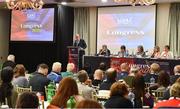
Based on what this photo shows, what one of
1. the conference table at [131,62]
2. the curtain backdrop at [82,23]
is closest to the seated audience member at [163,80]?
the conference table at [131,62]

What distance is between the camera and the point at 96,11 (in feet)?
48.9

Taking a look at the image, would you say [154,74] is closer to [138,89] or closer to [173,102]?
[138,89]

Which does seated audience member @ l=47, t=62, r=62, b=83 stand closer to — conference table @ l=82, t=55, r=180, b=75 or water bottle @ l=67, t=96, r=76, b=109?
water bottle @ l=67, t=96, r=76, b=109

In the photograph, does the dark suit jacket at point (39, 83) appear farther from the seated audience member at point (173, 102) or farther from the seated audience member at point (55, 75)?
the seated audience member at point (173, 102)

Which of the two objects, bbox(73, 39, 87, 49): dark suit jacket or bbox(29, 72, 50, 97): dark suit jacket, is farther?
bbox(73, 39, 87, 49): dark suit jacket

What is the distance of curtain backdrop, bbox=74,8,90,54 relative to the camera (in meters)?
15.1

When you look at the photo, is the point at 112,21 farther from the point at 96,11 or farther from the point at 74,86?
the point at 74,86

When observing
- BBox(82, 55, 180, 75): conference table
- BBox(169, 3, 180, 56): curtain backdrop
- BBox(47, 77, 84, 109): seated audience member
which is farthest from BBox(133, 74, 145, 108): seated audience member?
BBox(169, 3, 180, 56): curtain backdrop

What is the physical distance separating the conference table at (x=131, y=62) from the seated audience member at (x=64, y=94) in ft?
23.9

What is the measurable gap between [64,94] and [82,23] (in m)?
11.5

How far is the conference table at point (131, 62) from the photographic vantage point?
10.8 metres

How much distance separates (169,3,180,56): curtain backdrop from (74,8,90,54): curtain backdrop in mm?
3583

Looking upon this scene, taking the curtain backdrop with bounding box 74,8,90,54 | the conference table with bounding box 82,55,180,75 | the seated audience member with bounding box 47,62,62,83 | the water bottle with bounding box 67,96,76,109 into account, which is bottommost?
the water bottle with bounding box 67,96,76,109

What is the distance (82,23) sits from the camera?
1514 cm
